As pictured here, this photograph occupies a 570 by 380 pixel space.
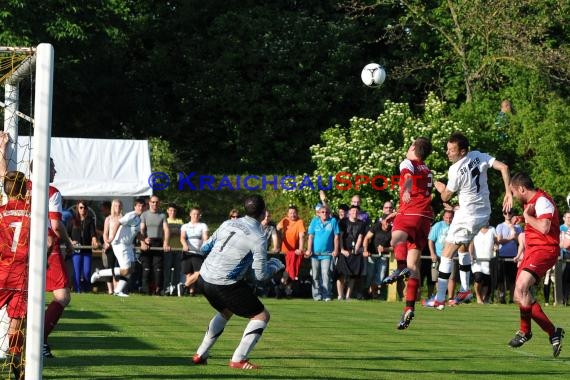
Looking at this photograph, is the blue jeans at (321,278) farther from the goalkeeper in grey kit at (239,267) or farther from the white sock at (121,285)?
the goalkeeper in grey kit at (239,267)

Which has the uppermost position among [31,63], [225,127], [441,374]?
[225,127]

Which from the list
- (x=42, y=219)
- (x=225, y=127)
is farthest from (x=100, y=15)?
(x=42, y=219)

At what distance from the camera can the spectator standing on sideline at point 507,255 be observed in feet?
89.5

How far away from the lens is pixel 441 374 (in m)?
12.3

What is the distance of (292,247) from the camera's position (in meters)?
27.1

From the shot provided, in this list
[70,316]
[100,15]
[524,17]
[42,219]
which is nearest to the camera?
[42,219]

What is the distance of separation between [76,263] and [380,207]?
37.4 feet

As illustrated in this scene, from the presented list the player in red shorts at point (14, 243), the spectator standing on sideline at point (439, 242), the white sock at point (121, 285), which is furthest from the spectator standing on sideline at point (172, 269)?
the player in red shorts at point (14, 243)

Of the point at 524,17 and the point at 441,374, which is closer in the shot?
the point at 441,374

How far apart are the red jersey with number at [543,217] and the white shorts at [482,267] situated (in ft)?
41.2

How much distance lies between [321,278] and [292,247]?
1043mm

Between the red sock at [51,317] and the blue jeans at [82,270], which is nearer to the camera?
the red sock at [51,317]

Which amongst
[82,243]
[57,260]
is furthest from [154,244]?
[57,260]

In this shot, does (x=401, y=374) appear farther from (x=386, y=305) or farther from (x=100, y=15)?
(x=100, y=15)
